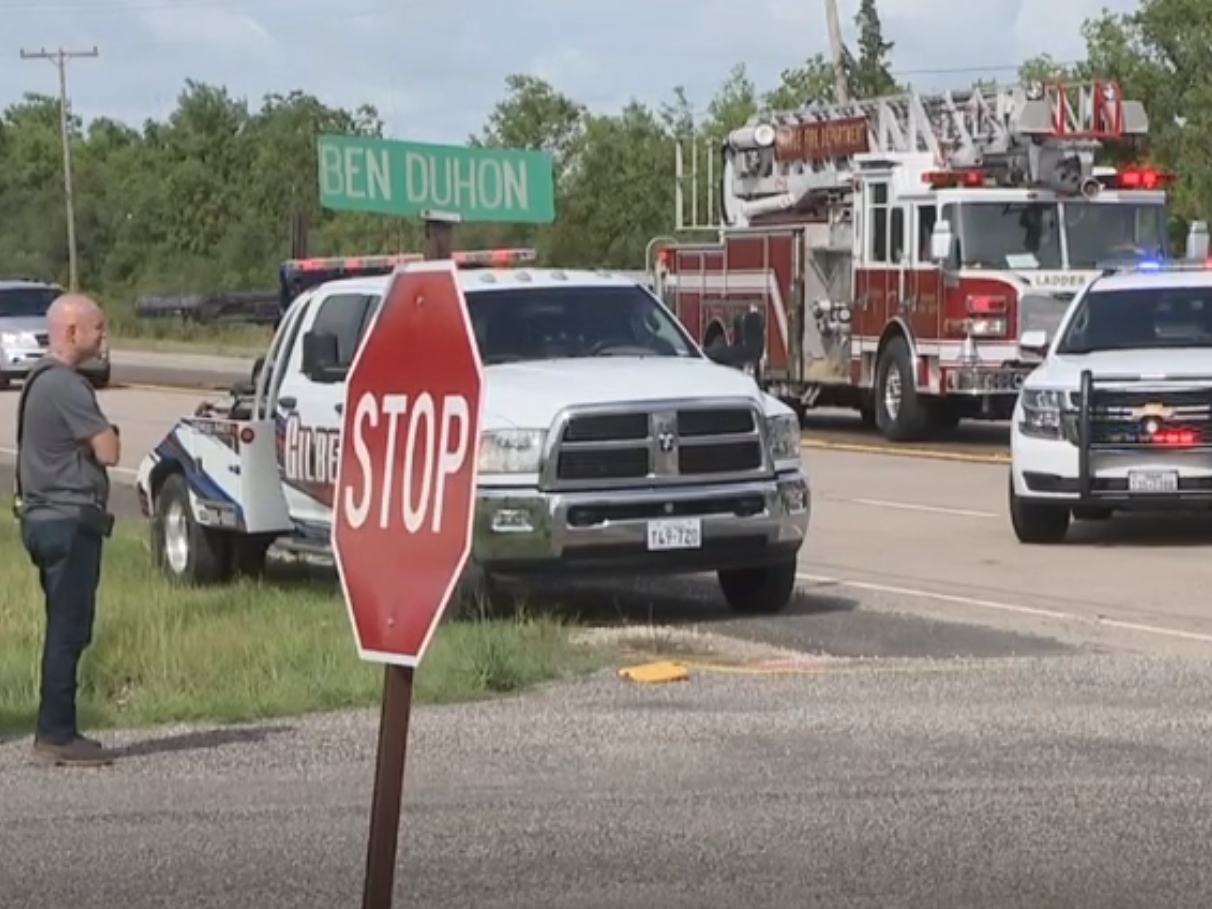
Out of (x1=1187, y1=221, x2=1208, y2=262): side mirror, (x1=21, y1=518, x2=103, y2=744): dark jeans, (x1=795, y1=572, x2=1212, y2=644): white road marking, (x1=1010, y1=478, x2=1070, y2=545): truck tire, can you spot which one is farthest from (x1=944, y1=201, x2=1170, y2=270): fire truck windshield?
(x1=21, y1=518, x2=103, y2=744): dark jeans

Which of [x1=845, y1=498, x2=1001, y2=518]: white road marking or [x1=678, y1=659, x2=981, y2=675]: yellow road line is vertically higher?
[x1=678, y1=659, x2=981, y2=675]: yellow road line

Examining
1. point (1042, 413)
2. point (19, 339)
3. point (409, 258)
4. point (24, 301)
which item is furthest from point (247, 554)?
point (24, 301)

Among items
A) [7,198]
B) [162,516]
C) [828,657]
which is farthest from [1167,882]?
[7,198]

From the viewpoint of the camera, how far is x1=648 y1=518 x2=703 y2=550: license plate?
44.4 ft

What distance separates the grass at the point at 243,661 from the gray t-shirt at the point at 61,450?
145cm

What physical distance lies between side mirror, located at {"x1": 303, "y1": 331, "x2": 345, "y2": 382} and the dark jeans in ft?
16.8

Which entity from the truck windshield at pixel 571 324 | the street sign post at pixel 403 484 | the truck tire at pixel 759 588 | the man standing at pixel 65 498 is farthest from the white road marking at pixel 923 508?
the street sign post at pixel 403 484

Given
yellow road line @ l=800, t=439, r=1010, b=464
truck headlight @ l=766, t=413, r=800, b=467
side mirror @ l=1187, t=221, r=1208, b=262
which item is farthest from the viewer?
yellow road line @ l=800, t=439, r=1010, b=464

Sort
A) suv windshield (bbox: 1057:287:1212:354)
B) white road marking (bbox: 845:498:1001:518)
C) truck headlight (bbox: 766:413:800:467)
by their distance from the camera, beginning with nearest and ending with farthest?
1. truck headlight (bbox: 766:413:800:467)
2. suv windshield (bbox: 1057:287:1212:354)
3. white road marking (bbox: 845:498:1001:518)

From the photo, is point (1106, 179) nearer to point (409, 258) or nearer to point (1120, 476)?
point (1120, 476)

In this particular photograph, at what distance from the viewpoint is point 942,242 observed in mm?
25375

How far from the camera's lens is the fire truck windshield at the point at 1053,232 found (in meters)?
25.6

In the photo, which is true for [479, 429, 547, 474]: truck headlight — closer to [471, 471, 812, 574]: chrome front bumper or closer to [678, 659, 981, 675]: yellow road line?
[471, 471, 812, 574]: chrome front bumper

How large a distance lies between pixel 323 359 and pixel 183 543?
1.74 m
